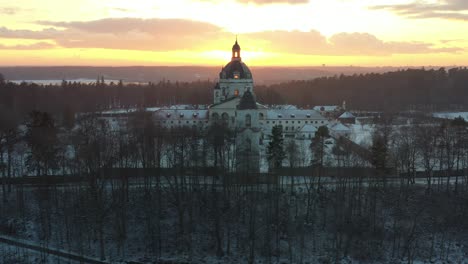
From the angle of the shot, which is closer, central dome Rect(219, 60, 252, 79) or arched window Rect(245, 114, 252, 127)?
arched window Rect(245, 114, 252, 127)

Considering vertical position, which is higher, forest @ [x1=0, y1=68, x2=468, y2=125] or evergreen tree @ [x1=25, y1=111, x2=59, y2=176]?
forest @ [x1=0, y1=68, x2=468, y2=125]

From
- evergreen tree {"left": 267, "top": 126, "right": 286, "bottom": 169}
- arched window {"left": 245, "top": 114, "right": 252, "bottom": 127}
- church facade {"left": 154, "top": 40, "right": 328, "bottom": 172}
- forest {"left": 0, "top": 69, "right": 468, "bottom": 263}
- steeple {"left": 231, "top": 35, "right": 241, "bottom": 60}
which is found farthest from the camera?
steeple {"left": 231, "top": 35, "right": 241, "bottom": 60}

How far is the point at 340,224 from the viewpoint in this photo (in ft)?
86.6

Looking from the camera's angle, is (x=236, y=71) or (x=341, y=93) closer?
(x=236, y=71)

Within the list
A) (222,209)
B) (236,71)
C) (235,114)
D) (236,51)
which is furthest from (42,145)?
(236,51)

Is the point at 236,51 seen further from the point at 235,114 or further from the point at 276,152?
the point at 276,152

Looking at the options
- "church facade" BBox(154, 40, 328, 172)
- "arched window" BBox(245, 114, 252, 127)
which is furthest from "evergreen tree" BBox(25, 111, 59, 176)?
"church facade" BBox(154, 40, 328, 172)

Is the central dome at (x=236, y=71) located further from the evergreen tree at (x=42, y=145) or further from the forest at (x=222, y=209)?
the evergreen tree at (x=42, y=145)

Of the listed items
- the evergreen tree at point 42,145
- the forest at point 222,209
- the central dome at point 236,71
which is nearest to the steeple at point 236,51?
the central dome at point 236,71

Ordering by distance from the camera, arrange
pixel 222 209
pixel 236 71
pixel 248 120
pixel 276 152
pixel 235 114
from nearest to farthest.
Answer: pixel 222 209 < pixel 276 152 < pixel 248 120 < pixel 235 114 < pixel 236 71

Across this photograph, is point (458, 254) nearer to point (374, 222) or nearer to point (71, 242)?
point (374, 222)

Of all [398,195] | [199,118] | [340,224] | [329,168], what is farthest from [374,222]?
[199,118]

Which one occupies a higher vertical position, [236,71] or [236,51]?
[236,51]

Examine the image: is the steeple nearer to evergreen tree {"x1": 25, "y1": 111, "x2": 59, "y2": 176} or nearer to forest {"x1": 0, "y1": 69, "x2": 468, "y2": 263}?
forest {"x1": 0, "y1": 69, "x2": 468, "y2": 263}
